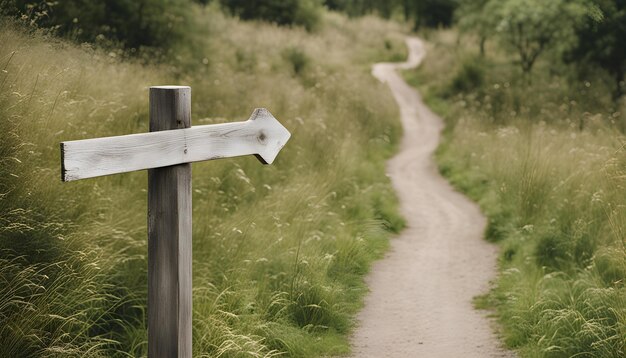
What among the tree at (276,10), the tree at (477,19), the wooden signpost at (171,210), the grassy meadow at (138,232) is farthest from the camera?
the tree at (276,10)

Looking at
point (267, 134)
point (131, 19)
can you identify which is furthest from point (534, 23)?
point (267, 134)

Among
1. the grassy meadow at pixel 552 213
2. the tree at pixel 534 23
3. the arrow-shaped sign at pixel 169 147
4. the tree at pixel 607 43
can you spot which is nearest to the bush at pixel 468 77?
the tree at pixel 534 23

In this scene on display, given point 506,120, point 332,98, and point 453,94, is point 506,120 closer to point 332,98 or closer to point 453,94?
point 332,98

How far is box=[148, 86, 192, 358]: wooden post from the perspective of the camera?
11.5 ft

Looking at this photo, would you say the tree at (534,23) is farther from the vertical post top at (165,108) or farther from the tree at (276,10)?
the vertical post top at (165,108)

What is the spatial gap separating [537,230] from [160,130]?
5790 millimetres

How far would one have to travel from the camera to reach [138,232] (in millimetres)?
6016

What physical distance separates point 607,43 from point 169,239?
51.4 feet

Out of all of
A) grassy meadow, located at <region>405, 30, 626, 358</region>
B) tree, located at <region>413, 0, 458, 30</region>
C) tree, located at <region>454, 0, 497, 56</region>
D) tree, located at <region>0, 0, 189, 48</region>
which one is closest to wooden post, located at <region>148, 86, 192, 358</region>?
grassy meadow, located at <region>405, 30, 626, 358</region>

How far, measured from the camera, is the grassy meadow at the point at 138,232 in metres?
4.63

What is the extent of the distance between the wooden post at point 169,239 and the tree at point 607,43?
1411 centimetres

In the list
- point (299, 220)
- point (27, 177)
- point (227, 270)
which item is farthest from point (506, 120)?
point (27, 177)

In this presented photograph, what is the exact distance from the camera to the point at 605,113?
15664mm

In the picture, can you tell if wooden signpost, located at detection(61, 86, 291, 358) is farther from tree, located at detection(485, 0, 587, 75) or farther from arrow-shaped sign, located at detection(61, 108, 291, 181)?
tree, located at detection(485, 0, 587, 75)
